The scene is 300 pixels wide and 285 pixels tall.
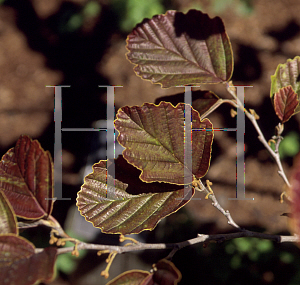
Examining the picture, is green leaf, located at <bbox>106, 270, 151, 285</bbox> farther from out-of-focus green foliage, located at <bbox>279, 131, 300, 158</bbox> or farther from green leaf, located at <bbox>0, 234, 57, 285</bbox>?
out-of-focus green foliage, located at <bbox>279, 131, 300, 158</bbox>

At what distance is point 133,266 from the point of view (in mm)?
1462

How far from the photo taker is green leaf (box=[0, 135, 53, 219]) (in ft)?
1.72

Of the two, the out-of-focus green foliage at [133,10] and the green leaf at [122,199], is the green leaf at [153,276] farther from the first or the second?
the out-of-focus green foliage at [133,10]

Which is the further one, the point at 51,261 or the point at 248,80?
the point at 248,80

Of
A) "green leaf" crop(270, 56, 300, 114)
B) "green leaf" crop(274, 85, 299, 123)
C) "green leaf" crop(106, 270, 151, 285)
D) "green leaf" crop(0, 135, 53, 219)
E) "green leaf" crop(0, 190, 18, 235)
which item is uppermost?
"green leaf" crop(270, 56, 300, 114)

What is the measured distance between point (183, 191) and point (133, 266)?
107 cm

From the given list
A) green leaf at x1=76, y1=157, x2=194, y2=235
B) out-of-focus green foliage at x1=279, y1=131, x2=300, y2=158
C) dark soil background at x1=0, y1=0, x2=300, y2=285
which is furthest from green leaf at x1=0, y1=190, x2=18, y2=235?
out-of-focus green foliage at x1=279, y1=131, x2=300, y2=158

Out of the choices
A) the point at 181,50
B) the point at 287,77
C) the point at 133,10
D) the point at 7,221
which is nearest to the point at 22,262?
the point at 7,221

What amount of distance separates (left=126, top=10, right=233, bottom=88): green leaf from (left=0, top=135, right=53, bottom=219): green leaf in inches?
12.4

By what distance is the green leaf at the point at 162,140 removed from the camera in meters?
0.53

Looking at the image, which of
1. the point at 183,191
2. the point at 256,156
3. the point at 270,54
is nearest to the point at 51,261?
the point at 183,191

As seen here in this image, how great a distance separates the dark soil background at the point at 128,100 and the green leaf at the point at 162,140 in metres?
0.78

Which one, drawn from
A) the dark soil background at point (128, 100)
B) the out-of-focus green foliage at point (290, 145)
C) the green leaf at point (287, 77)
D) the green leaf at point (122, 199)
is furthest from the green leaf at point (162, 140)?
the out-of-focus green foliage at point (290, 145)

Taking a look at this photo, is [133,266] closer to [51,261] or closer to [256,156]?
[256,156]
